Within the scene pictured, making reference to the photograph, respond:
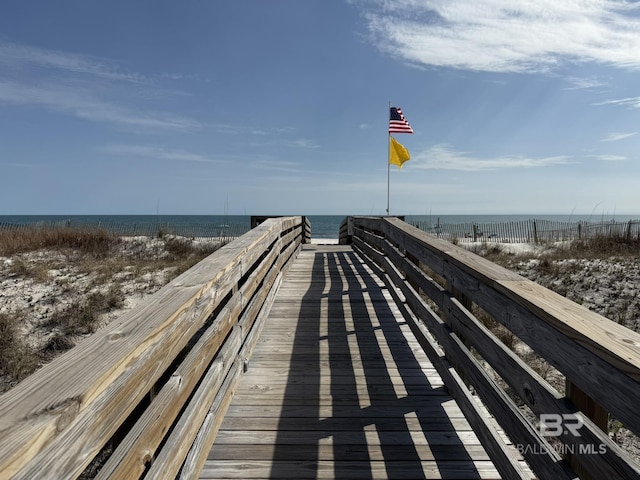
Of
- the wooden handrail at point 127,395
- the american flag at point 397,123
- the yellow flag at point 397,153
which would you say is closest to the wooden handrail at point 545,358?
the wooden handrail at point 127,395

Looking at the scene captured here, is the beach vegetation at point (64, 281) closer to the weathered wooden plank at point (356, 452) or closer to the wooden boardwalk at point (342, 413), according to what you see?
the wooden boardwalk at point (342, 413)

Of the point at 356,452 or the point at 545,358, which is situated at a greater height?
the point at 545,358

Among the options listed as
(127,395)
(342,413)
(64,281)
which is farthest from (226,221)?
(127,395)

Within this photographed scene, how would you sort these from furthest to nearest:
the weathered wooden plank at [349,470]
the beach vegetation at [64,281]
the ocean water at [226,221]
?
1. the ocean water at [226,221]
2. the beach vegetation at [64,281]
3. the weathered wooden plank at [349,470]

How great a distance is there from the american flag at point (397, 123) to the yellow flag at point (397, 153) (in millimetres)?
717

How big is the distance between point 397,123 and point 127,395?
16.6m

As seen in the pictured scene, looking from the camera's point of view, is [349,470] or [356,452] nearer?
[349,470]

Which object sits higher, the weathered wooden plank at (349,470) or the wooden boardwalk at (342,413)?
the wooden boardwalk at (342,413)

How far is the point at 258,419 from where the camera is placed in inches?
104

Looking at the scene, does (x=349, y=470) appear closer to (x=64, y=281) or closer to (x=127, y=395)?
(x=127, y=395)

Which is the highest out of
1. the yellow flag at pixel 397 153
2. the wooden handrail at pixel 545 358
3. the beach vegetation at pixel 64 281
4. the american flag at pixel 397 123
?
the american flag at pixel 397 123

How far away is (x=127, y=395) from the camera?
1256mm

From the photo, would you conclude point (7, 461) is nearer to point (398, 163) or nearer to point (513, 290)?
point (513, 290)

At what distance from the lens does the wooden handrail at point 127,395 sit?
0.88m
